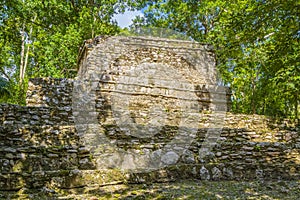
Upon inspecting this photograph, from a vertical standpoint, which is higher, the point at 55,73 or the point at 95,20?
the point at 95,20

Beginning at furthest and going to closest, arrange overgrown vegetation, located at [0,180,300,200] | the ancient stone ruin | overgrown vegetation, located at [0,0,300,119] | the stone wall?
overgrown vegetation, located at [0,0,300,119] < the ancient stone ruin < the stone wall < overgrown vegetation, located at [0,180,300,200]

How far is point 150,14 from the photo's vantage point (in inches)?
685

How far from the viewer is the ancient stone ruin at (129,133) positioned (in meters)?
3.70

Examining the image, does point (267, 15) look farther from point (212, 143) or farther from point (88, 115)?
point (88, 115)

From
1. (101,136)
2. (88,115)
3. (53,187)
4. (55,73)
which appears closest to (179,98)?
(88,115)

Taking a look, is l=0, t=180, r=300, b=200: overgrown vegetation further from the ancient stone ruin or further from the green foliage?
the green foliage

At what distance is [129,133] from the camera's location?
197 inches

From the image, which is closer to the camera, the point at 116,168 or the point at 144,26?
the point at 116,168

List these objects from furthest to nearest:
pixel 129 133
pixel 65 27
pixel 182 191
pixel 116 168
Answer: pixel 65 27 < pixel 129 133 < pixel 116 168 < pixel 182 191

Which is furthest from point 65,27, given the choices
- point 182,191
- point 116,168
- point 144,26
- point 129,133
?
point 182,191

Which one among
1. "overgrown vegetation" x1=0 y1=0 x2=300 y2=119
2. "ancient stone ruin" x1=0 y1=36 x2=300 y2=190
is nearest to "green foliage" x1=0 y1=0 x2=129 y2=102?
"overgrown vegetation" x1=0 y1=0 x2=300 y2=119

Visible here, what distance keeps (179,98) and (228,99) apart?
67.4 inches

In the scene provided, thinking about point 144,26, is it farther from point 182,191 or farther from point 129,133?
point 182,191

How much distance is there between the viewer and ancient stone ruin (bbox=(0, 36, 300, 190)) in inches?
146
